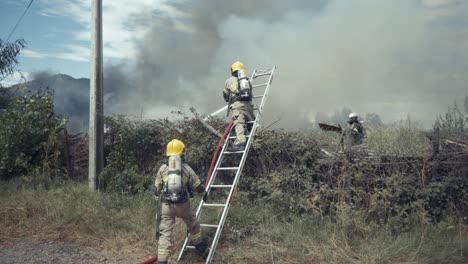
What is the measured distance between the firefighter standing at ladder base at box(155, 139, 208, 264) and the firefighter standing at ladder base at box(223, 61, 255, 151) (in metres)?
1.63

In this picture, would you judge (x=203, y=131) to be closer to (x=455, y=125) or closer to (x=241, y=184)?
(x=241, y=184)

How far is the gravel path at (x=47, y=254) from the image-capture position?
6961mm

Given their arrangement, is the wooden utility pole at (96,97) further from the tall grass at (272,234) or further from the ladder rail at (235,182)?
the ladder rail at (235,182)

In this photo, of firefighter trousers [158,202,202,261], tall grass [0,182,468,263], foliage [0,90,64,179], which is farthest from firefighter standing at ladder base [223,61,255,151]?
foliage [0,90,64,179]

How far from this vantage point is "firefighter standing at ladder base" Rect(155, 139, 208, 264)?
616cm

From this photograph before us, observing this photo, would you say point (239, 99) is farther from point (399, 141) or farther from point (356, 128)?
point (356, 128)

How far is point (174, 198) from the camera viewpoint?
6.14m

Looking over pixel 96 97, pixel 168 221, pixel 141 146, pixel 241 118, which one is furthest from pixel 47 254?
pixel 241 118

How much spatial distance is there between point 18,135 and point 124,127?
9.69 ft

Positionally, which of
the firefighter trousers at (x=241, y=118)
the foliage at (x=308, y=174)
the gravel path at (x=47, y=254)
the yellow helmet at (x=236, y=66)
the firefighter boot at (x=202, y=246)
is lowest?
the gravel path at (x=47, y=254)

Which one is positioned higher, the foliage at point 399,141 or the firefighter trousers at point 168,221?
the foliage at point 399,141

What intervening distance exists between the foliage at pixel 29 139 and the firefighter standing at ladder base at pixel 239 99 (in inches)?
196

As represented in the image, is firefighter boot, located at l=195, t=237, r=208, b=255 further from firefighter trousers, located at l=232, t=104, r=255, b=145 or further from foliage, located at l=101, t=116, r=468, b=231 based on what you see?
firefighter trousers, located at l=232, t=104, r=255, b=145

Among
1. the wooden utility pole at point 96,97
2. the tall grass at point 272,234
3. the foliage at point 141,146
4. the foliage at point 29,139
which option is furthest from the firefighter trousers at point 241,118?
the foliage at point 29,139
